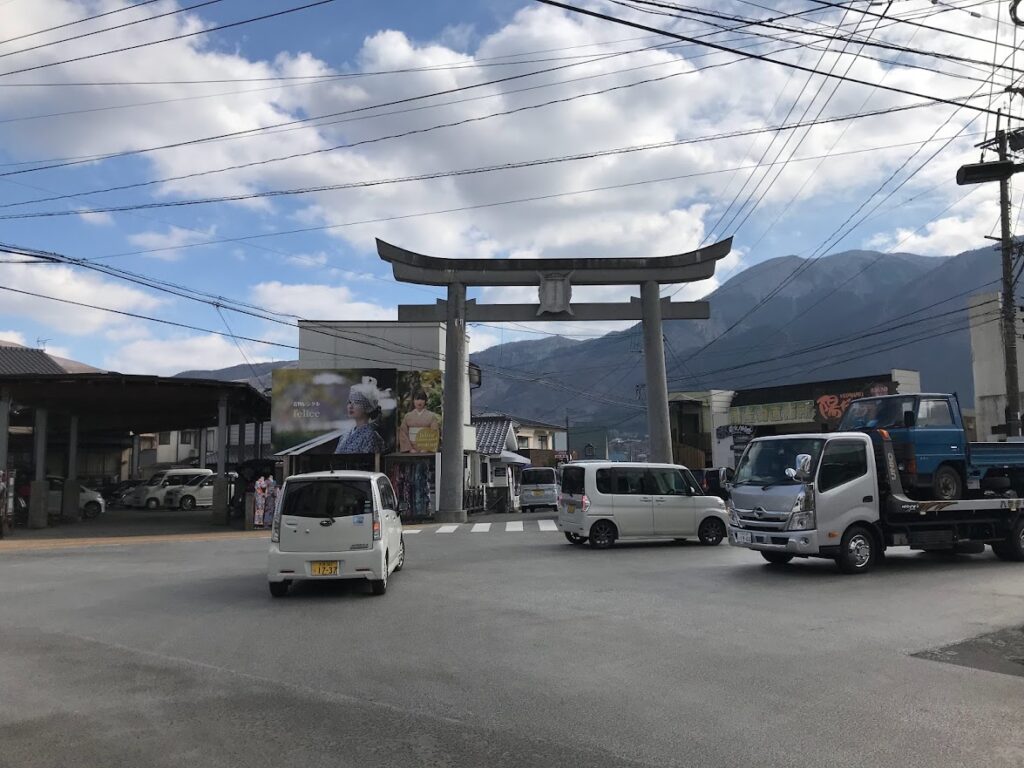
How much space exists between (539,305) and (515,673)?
75.2ft

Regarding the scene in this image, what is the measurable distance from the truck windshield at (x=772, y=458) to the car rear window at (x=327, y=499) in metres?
6.49

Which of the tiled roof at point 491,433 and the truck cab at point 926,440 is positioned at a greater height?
the tiled roof at point 491,433

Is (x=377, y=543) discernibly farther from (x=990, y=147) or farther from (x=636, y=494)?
(x=990, y=147)

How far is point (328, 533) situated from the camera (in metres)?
10.8

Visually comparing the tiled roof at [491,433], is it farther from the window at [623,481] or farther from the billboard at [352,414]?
the window at [623,481]

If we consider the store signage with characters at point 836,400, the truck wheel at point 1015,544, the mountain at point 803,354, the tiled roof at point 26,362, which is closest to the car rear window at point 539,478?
the store signage with characters at point 836,400

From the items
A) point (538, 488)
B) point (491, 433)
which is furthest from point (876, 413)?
point (491, 433)

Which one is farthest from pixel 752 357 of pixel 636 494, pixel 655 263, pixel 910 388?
pixel 636 494

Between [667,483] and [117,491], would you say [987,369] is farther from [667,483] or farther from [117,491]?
[117,491]

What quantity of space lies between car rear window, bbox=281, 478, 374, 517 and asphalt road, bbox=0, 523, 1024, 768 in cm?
121

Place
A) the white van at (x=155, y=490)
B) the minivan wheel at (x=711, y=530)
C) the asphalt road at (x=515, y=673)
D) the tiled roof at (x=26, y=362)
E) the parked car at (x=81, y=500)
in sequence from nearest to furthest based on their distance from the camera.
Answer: the asphalt road at (x=515, y=673), the minivan wheel at (x=711, y=530), the parked car at (x=81, y=500), the white van at (x=155, y=490), the tiled roof at (x=26, y=362)

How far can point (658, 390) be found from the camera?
28.9 m

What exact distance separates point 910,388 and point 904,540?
36468 mm

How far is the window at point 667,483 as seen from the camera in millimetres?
16984
